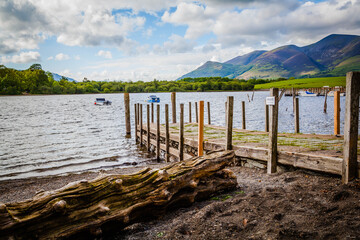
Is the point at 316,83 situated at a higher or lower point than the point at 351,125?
higher

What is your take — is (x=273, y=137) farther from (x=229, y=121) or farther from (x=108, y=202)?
(x=108, y=202)

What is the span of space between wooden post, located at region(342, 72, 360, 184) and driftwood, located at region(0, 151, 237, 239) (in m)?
2.52

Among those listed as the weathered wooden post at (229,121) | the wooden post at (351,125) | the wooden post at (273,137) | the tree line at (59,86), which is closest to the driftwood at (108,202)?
the wooden post at (273,137)

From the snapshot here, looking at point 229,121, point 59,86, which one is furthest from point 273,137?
point 59,86

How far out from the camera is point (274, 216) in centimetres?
392

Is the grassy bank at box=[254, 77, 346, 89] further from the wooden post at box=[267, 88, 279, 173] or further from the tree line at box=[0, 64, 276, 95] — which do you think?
the wooden post at box=[267, 88, 279, 173]

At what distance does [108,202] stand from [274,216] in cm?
279

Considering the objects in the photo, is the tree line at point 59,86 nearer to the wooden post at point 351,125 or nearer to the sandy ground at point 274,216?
the sandy ground at point 274,216

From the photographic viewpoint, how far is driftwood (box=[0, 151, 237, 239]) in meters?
3.40

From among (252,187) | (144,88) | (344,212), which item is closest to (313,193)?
(344,212)

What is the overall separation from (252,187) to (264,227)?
93.4 inches

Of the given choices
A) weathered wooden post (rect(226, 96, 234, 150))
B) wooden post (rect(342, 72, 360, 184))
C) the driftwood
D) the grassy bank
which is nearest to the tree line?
the grassy bank

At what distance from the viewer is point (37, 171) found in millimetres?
12320

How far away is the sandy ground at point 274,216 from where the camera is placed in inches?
134
